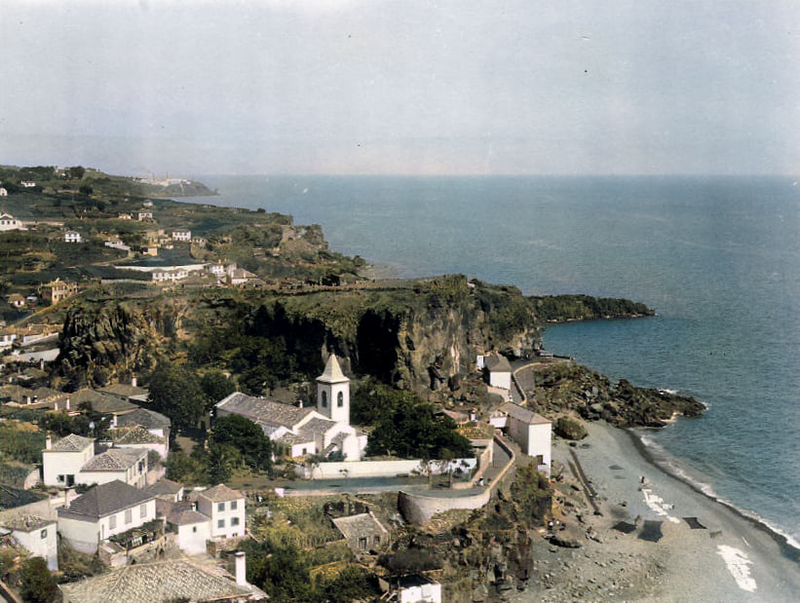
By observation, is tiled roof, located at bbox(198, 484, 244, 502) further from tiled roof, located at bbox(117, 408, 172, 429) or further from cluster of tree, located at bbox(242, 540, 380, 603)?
tiled roof, located at bbox(117, 408, 172, 429)

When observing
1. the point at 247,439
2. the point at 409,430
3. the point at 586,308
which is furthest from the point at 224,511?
the point at 586,308

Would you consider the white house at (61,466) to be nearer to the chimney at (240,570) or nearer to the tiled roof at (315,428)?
the chimney at (240,570)

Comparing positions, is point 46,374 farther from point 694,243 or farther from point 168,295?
point 694,243

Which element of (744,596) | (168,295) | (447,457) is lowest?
(744,596)

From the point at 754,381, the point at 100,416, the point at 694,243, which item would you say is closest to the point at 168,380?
the point at 100,416

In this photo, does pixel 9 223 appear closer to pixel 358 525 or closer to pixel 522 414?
pixel 522 414

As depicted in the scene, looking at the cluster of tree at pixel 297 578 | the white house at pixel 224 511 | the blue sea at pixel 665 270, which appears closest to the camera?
the cluster of tree at pixel 297 578

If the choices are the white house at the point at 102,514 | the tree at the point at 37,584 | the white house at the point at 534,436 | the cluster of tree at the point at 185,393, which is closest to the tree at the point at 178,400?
the cluster of tree at the point at 185,393
